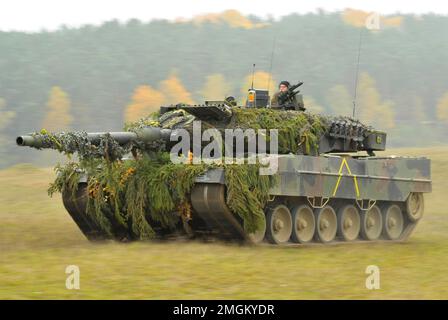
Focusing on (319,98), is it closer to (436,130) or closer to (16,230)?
(436,130)

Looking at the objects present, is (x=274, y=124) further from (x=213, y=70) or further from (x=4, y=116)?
(x=213, y=70)

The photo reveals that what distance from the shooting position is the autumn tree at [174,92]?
279ft

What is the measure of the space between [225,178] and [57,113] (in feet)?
233

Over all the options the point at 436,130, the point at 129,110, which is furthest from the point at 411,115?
the point at 129,110

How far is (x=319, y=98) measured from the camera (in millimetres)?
98125

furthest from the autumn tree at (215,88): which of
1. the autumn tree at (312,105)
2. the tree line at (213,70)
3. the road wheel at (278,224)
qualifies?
the road wheel at (278,224)

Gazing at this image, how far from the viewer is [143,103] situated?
273 feet

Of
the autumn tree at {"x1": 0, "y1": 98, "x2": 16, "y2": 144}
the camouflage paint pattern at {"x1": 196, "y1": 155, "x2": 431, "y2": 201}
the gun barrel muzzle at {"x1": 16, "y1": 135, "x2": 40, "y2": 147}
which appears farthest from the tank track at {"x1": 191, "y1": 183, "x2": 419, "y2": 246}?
the autumn tree at {"x1": 0, "y1": 98, "x2": 16, "y2": 144}

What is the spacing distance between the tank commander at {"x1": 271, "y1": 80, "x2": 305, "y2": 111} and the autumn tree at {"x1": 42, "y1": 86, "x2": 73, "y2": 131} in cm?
6491

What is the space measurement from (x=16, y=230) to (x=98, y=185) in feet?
12.2

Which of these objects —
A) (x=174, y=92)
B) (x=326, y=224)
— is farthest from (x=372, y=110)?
(x=326, y=224)

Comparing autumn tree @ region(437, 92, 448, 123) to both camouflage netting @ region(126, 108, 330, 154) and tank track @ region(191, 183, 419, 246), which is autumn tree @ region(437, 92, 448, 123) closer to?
camouflage netting @ region(126, 108, 330, 154)

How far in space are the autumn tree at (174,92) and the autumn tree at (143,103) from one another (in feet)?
2.12

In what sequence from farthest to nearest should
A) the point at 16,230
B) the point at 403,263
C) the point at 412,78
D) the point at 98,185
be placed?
the point at 412,78, the point at 16,230, the point at 98,185, the point at 403,263
